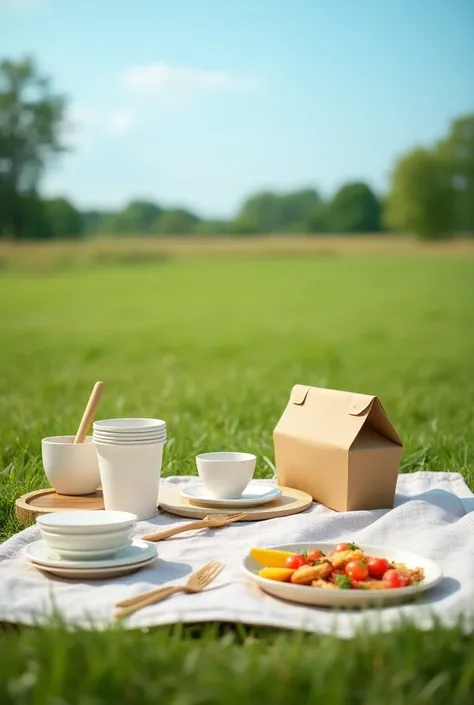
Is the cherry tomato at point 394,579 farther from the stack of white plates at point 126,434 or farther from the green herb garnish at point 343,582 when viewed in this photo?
the stack of white plates at point 126,434

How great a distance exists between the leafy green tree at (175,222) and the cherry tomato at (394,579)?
37199 mm

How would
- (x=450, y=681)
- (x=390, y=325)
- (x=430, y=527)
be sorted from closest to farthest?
1. (x=450, y=681)
2. (x=430, y=527)
3. (x=390, y=325)

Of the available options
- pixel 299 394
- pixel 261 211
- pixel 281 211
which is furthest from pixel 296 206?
pixel 299 394

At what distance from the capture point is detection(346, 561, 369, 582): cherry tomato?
255 centimetres

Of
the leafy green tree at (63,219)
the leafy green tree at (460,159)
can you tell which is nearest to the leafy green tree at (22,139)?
the leafy green tree at (63,219)

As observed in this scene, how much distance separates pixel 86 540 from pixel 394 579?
871 mm

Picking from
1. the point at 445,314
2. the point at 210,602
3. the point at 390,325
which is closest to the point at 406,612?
the point at 210,602

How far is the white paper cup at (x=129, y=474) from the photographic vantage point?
331 cm

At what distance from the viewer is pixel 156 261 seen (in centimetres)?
3256

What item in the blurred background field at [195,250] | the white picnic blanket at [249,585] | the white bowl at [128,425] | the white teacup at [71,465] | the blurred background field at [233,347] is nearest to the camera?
the white picnic blanket at [249,585]

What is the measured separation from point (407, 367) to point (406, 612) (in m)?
9.06

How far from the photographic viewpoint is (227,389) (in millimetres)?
8250

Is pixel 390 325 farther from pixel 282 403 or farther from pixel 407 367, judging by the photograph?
pixel 282 403

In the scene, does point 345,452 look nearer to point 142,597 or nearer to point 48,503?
point 48,503
